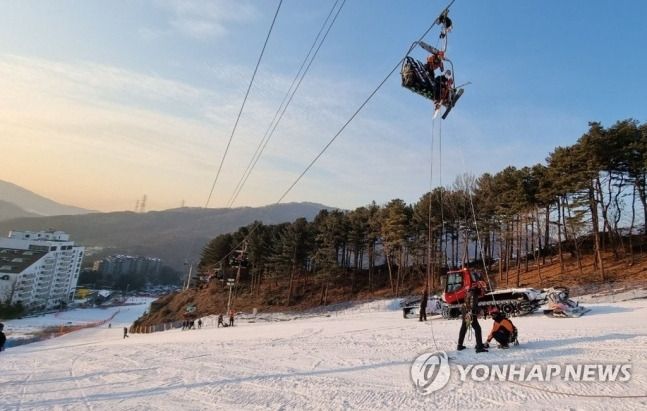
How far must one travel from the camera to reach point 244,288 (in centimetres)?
7388

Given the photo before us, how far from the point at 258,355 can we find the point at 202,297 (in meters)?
66.7

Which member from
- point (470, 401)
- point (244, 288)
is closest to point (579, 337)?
point (470, 401)

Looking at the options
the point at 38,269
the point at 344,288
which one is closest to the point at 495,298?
the point at 344,288

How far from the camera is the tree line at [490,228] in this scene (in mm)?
36469

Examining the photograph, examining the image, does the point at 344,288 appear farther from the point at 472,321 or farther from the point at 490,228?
the point at 472,321

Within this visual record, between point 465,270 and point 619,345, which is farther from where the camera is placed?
point 465,270

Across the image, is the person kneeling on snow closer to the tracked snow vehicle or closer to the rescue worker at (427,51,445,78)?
the rescue worker at (427,51,445,78)

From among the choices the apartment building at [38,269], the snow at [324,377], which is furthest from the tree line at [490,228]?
the apartment building at [38,269]

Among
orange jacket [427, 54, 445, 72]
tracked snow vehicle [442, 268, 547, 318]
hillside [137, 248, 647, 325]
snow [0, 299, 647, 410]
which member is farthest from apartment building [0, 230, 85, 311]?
orange jacket [427, 54, 445, 72]

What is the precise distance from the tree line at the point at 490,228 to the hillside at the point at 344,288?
2.83ft

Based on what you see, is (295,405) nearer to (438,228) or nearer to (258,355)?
(258,355)

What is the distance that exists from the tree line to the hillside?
2.83 feet

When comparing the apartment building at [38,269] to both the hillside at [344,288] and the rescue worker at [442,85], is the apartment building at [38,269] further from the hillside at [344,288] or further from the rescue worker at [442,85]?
the rescue worker at [442,85]

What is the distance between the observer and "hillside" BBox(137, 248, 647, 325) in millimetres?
34500
